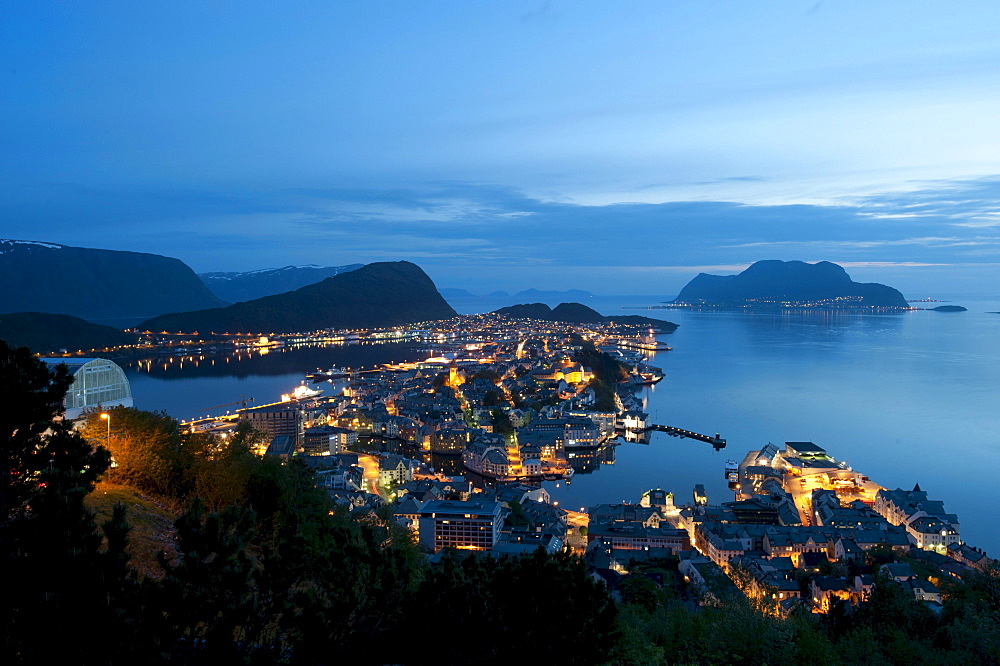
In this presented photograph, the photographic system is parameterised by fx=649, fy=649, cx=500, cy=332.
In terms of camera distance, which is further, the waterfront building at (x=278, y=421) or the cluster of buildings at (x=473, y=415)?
the waterfront building at (x=278, y=421)

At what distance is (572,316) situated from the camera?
53188mm

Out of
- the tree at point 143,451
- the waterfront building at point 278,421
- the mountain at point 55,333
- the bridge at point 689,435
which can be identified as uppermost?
the mountain at point 55,333

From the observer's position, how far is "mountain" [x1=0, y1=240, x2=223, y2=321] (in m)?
44.3

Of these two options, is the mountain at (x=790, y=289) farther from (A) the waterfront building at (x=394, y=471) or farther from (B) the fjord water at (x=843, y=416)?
(A) the waterfront building at (x=394, y=471)

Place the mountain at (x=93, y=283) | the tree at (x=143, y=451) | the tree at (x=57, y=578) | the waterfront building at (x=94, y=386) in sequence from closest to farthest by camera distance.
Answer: the tree at (x=57, y=578) → the tree at (x=143, y=451) → the waterfront building at (x=94, y=386) → the mountain at (x=93, y=283)

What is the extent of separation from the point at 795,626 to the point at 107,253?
65909 millimetres

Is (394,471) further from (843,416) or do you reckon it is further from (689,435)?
(843,416)

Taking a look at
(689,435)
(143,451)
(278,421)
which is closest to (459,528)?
(143,451)

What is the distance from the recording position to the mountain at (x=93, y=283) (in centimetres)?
4431

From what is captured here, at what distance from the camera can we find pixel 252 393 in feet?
61.2

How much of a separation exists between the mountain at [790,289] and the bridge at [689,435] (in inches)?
2409

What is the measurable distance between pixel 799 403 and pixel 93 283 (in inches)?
2093

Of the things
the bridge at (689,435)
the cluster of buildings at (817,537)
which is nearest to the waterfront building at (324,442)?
the bridge at (689,435)

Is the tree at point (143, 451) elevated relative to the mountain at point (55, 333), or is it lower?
lower
